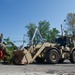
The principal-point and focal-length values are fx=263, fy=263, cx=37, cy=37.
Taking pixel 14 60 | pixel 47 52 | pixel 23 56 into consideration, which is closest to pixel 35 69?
pixel 23 56

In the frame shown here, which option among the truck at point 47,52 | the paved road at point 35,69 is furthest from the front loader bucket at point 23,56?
the paved road at point 35,69

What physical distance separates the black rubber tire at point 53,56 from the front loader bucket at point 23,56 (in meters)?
1.78

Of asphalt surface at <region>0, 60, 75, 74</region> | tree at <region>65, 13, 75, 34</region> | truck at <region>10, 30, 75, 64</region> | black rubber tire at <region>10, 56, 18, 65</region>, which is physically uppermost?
tree at <region>65, 13, 75, 34</region>

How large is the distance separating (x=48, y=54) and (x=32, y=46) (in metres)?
1.38

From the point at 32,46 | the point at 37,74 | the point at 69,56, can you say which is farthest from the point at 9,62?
the point at 37,74

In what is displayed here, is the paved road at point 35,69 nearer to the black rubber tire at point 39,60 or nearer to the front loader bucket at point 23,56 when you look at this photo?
the front loader bucket at point 23,56

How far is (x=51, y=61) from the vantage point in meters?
20.2

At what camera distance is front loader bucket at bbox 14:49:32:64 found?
1867cm

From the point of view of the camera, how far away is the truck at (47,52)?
18.9m

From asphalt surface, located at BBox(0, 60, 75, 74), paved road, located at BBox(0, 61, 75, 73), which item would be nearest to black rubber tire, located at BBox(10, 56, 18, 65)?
asphalt surface, located at BBox(0, 60, 75, 74)

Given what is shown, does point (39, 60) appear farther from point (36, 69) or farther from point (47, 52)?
point (36, 69)

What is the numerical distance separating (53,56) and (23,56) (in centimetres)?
293

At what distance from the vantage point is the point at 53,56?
67.4ft

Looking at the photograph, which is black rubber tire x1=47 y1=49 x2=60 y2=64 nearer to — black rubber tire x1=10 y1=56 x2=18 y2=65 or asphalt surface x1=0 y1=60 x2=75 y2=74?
black rubber tire x1=10 y1=56 x2=18 y2=65
